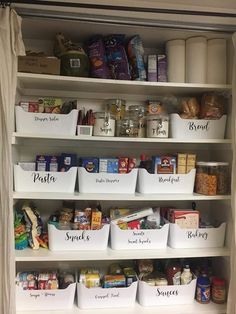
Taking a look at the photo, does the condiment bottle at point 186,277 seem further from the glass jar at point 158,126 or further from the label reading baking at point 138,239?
the glass jar at point 158,126

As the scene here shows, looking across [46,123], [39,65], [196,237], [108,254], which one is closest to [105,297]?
[108,254]

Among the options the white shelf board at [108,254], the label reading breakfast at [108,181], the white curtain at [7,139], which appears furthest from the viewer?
the label reading breakfast at [108,181]

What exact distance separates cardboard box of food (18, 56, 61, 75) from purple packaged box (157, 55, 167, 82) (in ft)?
1.79

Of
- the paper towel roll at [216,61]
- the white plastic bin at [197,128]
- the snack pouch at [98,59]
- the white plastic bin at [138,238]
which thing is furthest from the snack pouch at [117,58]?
the white plastic bin at [138,238]

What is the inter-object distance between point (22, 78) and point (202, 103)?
0.98 meters

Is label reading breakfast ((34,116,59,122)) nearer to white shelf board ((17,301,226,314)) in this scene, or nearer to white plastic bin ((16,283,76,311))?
white plastic bin ((16,283,76,311))

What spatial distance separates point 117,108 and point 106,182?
412 mm

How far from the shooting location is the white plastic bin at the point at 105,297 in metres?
1.51

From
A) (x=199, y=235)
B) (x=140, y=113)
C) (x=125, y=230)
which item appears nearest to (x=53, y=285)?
(x=125, y=230)

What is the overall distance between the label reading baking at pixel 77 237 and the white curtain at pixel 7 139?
0.29 meters

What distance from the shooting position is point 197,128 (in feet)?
5.30

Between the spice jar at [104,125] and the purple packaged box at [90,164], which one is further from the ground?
the spice jar at [104,125]

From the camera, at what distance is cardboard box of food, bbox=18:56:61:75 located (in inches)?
58.3

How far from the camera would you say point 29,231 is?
1561 mm
